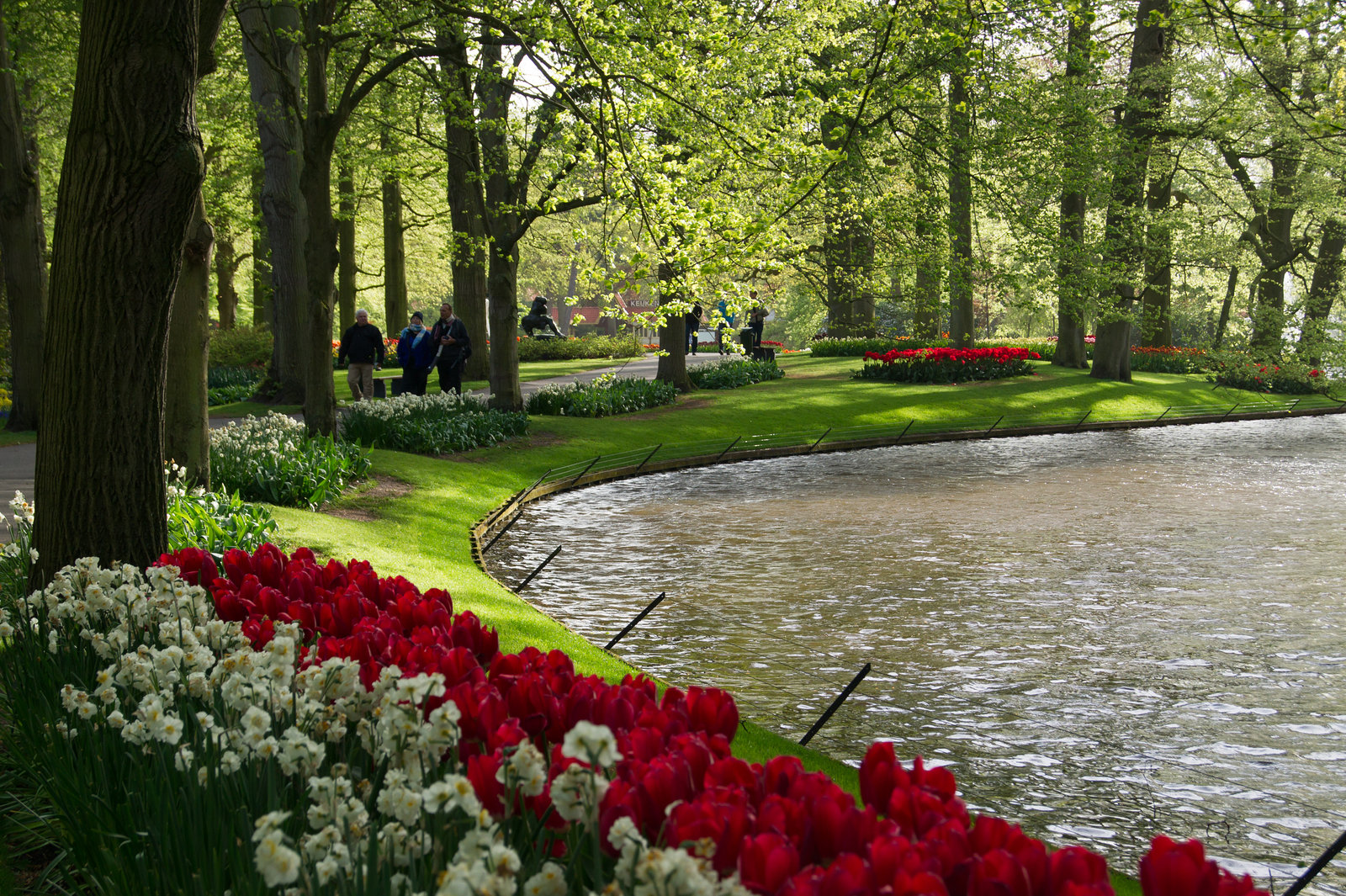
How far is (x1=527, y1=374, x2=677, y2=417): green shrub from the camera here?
20844 mm

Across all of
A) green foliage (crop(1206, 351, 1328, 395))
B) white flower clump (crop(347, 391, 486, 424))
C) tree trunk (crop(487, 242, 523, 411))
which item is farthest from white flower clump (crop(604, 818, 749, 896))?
green foliage (crop(1206, 351, 1328, 395))

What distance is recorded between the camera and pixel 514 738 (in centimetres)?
252

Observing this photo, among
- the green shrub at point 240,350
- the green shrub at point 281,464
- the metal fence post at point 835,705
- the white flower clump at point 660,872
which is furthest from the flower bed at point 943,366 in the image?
the white flower clump at point 660,872

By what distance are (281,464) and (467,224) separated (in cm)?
1524

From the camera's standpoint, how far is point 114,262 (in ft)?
18.2

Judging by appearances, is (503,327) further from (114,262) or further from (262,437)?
(114,262)

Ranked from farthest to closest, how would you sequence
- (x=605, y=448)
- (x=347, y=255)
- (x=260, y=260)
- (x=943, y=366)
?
1. (x=347, y=255)
2. (x=260, y=260)
3. (x=943, y=366)
4. (x=605, y=448)

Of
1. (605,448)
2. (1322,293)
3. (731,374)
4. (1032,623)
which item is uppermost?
(1322,293)

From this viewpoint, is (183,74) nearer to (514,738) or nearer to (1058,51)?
(514,738)

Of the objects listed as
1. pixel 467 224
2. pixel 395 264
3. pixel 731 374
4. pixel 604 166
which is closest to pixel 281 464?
pixel 604 166

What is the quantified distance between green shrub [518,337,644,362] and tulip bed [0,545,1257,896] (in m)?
34.9

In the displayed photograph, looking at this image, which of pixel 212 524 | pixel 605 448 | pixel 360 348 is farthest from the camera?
pixel 360 348

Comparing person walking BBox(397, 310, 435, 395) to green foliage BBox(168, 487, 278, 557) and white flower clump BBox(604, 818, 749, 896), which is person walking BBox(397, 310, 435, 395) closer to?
green foliage BBox(168, 487, 278, 557)

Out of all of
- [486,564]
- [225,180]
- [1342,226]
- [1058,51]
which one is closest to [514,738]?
[486,564]
